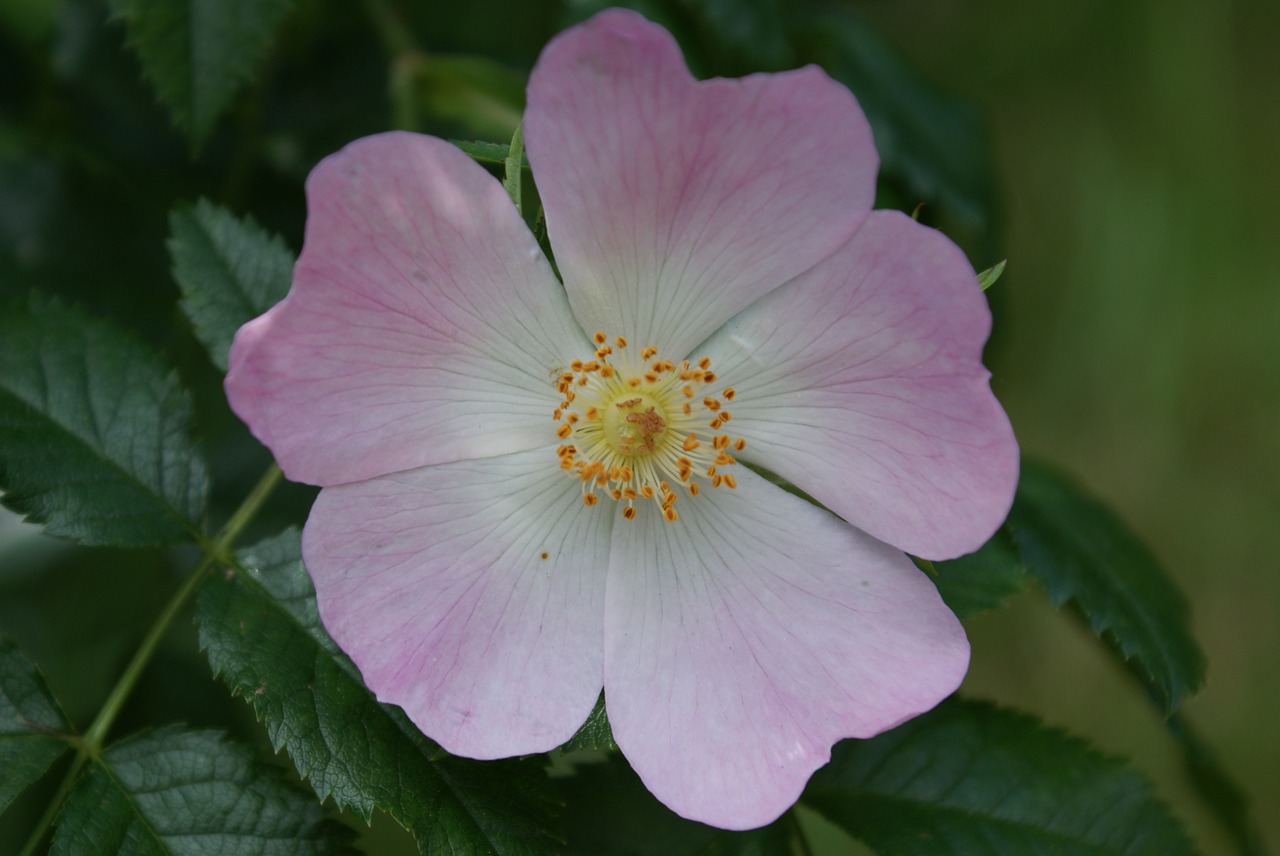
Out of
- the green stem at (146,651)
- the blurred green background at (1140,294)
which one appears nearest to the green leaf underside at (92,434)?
the green stem at (146,651)

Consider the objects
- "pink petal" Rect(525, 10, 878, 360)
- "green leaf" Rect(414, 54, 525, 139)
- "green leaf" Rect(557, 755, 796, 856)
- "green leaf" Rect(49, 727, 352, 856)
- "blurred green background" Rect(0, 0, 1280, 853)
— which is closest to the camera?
"pink petal" Rect(525, 10, 878, 360)

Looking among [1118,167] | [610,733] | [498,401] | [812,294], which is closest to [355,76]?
[498,401]

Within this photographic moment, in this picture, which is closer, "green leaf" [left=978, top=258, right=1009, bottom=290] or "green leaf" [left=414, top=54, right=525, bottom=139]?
"green leaf" [left=978, top=258, right=1009, bottom=290]

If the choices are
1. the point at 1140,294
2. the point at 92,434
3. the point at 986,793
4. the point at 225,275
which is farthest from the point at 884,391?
the point at 1140,294

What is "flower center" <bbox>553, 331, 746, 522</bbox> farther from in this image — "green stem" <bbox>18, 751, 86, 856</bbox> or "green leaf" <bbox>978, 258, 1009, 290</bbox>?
"green stem" <bbox>18, 751, 86, 856</bbox>

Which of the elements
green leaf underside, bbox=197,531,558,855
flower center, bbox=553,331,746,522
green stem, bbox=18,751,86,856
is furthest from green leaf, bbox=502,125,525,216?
green stem, bbox=18,751,86,856

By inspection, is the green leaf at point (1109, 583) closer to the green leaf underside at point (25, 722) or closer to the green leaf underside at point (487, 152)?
the green leaf underside at point (487, 152)

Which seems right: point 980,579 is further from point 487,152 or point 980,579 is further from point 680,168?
point 487,152
